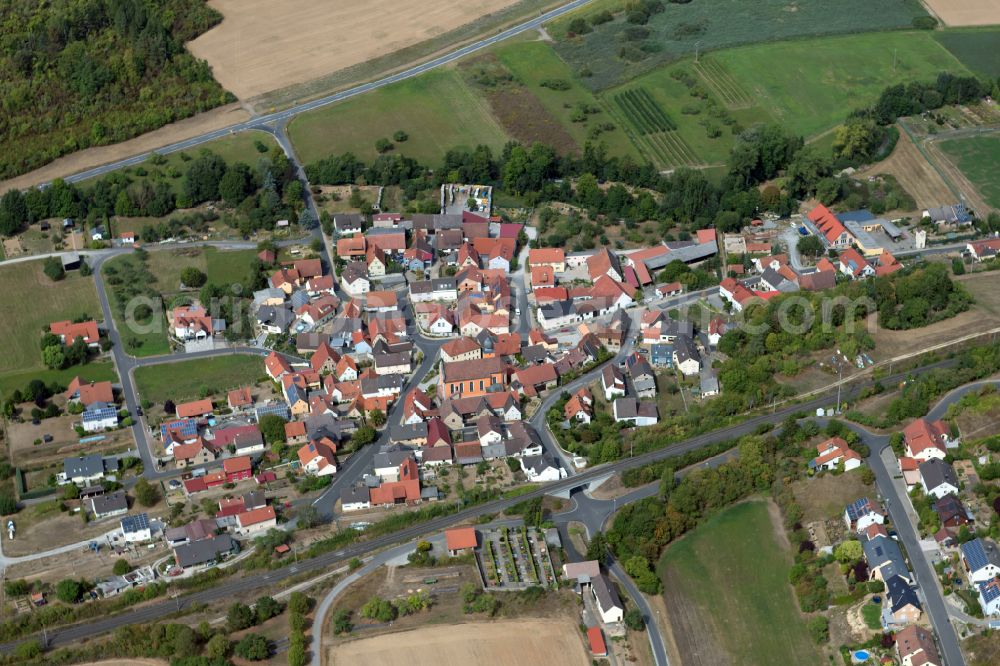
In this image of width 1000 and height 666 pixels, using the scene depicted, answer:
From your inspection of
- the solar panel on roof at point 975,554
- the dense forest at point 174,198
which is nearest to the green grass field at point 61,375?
the dense forest at point 174,198

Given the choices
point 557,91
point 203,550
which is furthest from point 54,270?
point 557,91

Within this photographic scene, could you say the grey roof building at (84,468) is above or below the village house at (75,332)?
below

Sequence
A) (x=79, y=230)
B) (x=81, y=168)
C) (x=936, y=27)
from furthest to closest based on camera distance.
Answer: (x=936, y=27) < (x=81, y=168) < (x=79, y=230)

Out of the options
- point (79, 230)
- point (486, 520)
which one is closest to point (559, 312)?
point (486, 520)

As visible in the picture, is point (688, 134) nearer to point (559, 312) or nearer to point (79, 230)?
point (559, 312)

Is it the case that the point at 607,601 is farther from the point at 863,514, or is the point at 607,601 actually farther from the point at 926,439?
the point at 926,439

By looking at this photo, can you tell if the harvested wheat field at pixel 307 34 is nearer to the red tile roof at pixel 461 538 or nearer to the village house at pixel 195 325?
the village house at pixel 195 325
